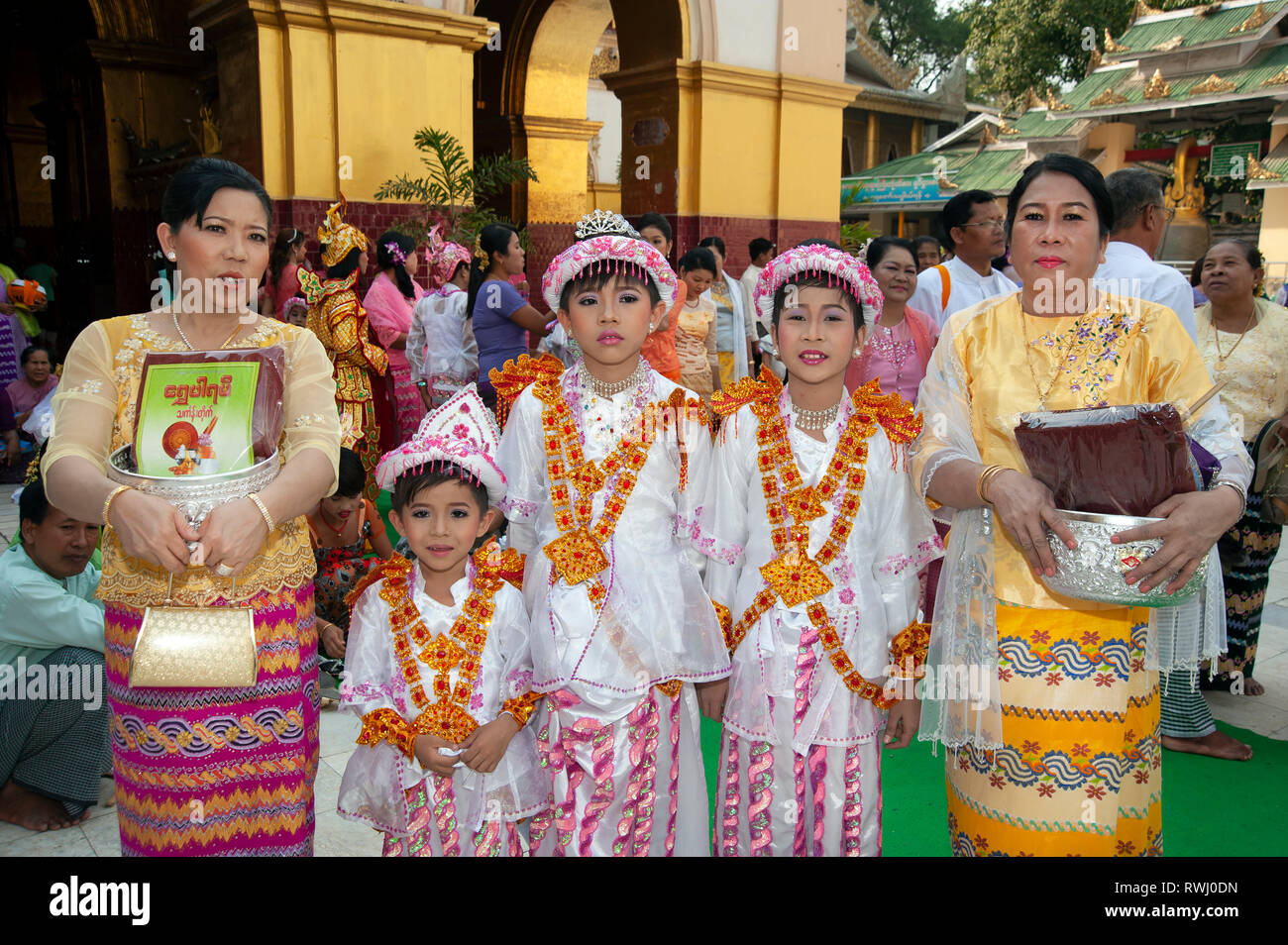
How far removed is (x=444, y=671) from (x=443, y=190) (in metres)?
6.15

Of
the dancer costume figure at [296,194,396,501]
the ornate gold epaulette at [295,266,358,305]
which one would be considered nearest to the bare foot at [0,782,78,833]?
the dancer costume figure at [296,194,396,501]

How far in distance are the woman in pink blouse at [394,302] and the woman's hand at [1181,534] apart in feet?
18.9

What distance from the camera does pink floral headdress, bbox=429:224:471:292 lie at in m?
7.25

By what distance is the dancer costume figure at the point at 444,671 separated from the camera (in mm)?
2316

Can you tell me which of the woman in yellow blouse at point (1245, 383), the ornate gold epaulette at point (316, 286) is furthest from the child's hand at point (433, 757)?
the ornate gold epaulette at point (316, 286)

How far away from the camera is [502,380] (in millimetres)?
2576

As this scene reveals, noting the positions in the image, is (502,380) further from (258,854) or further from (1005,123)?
(1005,123)

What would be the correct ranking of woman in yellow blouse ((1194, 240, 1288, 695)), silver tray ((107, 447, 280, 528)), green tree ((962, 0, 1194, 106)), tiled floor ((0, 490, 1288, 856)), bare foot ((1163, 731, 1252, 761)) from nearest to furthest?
silver tray ((107, 447, 280, 528))
tiled floor ((0, 490, 1288, 856))
bare foot ((1163, 731, 1252, 761))
woman in yellow blouse ((1194, 240, 1288, 695))
green tree ((962, 0, 1194, 106))

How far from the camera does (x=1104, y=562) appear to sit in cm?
187

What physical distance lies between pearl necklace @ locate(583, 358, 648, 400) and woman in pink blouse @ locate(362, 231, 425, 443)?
4.67 metres

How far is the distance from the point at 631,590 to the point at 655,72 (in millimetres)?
8924

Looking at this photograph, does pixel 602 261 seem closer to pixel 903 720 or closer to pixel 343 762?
pixel 903 720

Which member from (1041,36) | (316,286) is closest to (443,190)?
(316,286)
